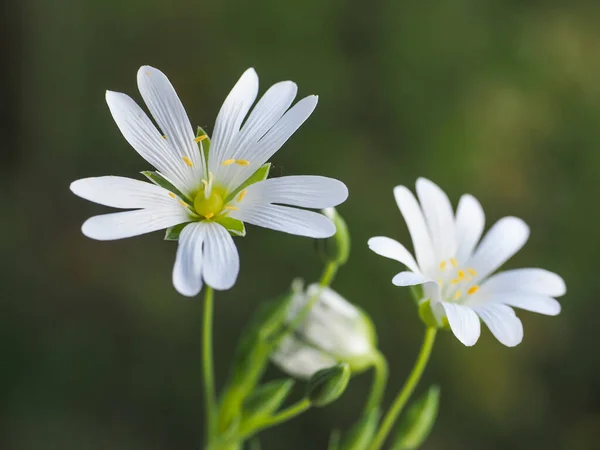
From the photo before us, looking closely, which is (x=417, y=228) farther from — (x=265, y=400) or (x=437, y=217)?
(x=265, y=400)

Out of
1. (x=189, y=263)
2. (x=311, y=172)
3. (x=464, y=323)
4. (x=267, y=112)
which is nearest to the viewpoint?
(x=189, y=263)

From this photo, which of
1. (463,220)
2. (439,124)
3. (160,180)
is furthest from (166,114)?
(439,124)

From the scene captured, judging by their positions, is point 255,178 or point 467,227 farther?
point 467,227

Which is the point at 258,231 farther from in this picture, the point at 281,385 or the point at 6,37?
the point at 281,385

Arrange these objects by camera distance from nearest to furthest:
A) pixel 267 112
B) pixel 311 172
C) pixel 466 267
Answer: pixel 267 112
pixel 466 267
pixel 311 172

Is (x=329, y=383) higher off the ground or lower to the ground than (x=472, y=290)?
lower

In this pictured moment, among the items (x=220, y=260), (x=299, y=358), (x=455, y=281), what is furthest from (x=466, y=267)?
(x=220, y=260)

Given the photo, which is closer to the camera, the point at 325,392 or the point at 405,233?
the point at 325,392

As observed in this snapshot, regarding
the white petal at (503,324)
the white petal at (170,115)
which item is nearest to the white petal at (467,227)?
the white petal at (503,324)

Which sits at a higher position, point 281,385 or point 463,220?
point 463,220
